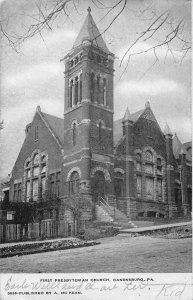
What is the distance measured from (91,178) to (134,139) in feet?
9.29

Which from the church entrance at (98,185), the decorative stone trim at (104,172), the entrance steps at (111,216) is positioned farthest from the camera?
the decorative stone trim at (104,172)

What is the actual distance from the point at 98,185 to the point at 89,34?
7.45 metres

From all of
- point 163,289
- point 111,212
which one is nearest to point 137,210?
point 111,212

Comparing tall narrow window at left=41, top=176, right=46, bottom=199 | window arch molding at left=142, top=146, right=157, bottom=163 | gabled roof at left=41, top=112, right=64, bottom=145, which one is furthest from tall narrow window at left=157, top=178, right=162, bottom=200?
tall narrow window at left=41, top=176, right=46, bottom=199

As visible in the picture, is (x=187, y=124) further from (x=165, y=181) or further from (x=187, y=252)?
(x=165, y=181)

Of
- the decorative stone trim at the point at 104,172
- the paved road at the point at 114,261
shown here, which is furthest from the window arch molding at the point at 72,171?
the paved road at the point at 114,261

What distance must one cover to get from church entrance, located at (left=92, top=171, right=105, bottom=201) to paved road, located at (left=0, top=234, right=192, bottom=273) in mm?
5438

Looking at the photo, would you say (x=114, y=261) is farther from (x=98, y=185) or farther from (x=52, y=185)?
(x=52, y=185)

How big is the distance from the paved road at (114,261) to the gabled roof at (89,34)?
3.87 m

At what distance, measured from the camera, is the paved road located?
20.6 feet

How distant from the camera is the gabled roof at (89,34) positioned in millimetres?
6937

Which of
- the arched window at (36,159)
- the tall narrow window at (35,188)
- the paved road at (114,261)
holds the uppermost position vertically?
the arched window at (36,159)

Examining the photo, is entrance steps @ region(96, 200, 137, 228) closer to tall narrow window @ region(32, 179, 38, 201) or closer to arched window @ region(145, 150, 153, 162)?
tall narrow window @ region(32, 179, 38, 201)

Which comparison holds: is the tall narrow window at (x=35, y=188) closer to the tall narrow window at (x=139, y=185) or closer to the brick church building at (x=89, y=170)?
the brick church building at (x=89, y=170)
